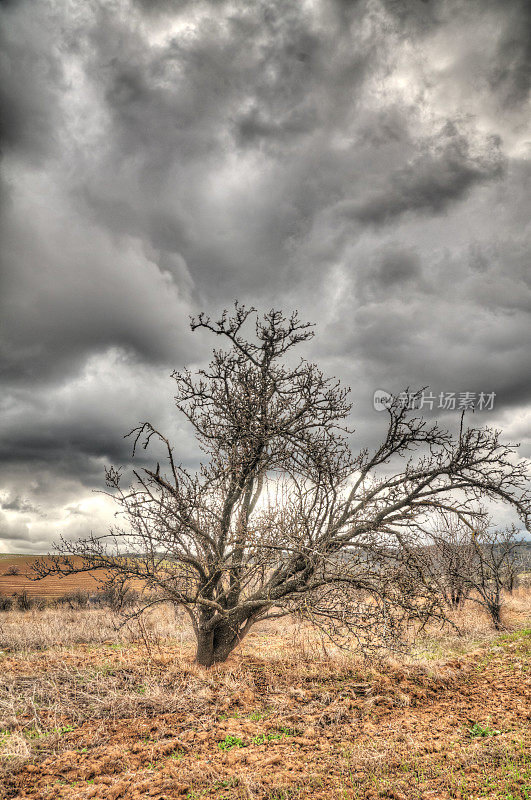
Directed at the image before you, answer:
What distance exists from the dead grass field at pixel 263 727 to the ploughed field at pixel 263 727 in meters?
0.02

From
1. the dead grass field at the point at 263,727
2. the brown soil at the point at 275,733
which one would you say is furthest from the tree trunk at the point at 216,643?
the brown soil at the point at 275,733

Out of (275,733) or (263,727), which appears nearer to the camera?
(275,733)

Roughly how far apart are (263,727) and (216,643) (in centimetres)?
316

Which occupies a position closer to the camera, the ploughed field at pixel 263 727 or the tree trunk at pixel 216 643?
the ploughed field at pixel 263 727

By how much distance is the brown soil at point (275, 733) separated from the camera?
435 centimetres

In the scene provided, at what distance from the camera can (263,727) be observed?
19.1 ft

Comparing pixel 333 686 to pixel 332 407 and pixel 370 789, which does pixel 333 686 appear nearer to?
pixel 370 789

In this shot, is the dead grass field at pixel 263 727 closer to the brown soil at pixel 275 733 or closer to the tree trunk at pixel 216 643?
the brown soil at pixel 275 733

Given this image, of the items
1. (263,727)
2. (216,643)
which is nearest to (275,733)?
(263,727)

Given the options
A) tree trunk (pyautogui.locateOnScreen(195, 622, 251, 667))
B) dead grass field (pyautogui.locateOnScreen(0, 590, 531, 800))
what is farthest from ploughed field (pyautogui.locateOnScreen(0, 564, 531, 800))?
tree trunk (pyautogui.locateOnScreen(195, 622, 251, 667))

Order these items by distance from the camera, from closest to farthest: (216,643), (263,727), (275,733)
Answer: (275,733), (263,727), (216,643)

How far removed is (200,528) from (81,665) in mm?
4491

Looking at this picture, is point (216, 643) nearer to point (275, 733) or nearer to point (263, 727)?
point (263, 727)

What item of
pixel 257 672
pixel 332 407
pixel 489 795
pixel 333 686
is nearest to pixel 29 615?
pixel 257 672
